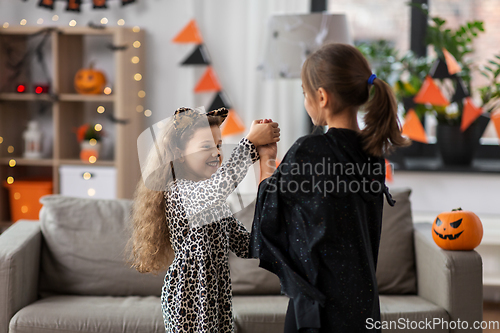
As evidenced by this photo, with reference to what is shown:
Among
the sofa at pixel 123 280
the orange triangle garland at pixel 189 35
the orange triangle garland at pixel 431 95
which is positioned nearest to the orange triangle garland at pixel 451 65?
the orange triangle garland at pixel 431 95

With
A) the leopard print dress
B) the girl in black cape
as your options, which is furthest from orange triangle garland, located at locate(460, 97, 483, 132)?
the leopard print dress

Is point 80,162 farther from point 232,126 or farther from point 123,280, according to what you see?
point 123,280

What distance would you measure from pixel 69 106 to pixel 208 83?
960 mm

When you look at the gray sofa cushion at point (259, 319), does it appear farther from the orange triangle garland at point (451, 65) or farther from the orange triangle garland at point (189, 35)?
the orange triangle garland at point (189, 35)

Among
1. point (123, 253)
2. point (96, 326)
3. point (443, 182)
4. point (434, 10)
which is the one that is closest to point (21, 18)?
point (123, 253)

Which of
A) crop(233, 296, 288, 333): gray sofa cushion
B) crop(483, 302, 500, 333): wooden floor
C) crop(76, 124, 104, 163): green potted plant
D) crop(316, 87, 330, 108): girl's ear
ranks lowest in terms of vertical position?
crop(483, 302, 500, 333): wooden floor

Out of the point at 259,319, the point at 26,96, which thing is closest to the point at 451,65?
the point at 259,319

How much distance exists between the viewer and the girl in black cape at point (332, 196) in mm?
1032

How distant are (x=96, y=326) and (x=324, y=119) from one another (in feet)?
3.78

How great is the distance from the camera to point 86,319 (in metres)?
1.68

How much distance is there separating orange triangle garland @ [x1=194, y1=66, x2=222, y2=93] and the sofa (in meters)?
1.29

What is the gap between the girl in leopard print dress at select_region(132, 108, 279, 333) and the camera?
1226mm

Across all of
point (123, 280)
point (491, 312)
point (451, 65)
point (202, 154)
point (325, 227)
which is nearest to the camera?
point (325, 227)

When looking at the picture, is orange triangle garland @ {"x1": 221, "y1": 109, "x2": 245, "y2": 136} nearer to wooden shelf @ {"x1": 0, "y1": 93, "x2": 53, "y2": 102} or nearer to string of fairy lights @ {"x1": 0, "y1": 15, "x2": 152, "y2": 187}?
string of fairy lights @ {"x1": 0, "y1": 15, "x2": 152, "y2": 187}
